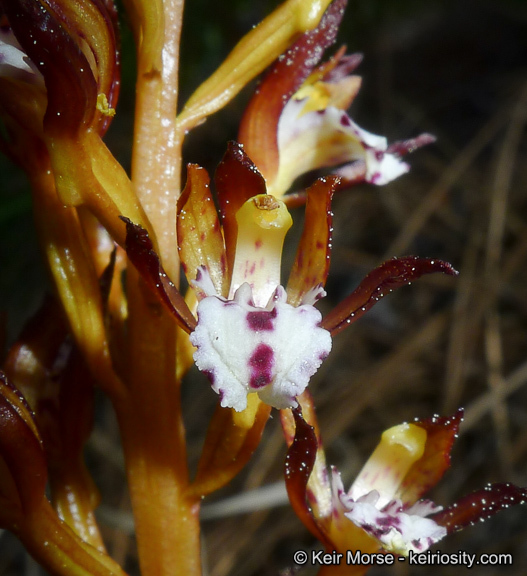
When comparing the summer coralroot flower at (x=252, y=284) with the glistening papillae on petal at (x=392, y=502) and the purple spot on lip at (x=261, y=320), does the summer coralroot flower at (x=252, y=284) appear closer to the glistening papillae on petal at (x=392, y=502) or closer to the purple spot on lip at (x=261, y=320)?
the purple spot on lip at (x=261, y=320)

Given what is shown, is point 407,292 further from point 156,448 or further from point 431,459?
point 156,448

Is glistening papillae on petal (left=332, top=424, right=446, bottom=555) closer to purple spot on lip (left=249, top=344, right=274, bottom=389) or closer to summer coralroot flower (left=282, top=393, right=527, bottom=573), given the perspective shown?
Answer: summer coralroot flower (left=282, top=393, right=527, bottom=573)

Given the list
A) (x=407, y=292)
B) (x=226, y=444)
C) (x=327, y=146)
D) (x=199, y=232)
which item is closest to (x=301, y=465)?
(x=226, y=444)

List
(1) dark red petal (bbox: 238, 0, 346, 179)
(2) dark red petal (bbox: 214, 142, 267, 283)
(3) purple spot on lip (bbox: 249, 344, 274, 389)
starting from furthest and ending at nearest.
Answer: (1) dark red petal (bbox: 238, 0, 346, 179), (2) dark red petal (bbox: 214, 142, 267, 283), (3) purple spot on lip (bbox: 249, 344, 274, 389)

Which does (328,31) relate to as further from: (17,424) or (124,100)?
(124,100)

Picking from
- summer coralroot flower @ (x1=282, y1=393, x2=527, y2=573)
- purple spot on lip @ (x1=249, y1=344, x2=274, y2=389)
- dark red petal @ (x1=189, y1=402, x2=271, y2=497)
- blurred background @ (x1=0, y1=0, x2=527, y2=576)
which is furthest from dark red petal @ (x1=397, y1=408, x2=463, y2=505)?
blurred background @ (x1=0, y1=0, x2=527, y2=576)

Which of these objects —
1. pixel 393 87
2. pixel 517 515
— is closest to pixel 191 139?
pixel 393 87

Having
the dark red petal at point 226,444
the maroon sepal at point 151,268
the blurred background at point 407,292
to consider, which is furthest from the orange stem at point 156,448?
the blurred background at point 407,292
